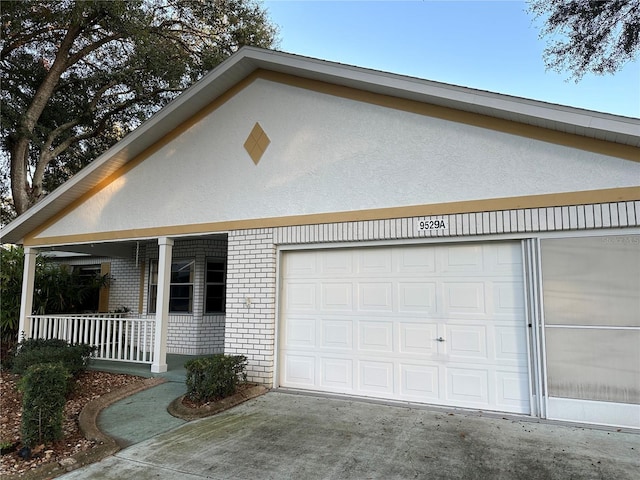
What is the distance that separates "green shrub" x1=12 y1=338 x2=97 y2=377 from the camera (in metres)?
7.32

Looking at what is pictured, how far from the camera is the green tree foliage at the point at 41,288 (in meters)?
10.8

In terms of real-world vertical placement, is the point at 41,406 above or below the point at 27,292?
below

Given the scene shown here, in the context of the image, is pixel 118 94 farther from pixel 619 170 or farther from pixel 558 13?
pixel 619 170

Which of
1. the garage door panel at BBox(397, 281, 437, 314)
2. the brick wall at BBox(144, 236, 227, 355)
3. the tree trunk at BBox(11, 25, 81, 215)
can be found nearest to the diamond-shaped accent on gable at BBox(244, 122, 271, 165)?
the brick wall at BBox(144, 236, 227, 355)

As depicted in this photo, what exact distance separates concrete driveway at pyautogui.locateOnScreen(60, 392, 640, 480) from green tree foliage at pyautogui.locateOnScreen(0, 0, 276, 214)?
11904 millimetres

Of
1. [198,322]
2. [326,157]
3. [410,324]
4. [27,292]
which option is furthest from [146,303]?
[410,324]

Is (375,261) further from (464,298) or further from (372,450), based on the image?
(372,450)

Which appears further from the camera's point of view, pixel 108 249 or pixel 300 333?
pixel 108 249

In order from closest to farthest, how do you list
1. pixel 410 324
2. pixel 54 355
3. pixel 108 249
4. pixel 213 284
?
pixel 410 324 < pixel 54 355 < pixel 213 284 < pixel 108 249

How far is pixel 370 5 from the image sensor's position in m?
10.3

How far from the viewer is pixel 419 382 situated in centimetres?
628

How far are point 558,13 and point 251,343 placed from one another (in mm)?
10430

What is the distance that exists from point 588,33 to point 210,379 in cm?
1130

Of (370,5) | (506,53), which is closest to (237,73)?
(370,5)
